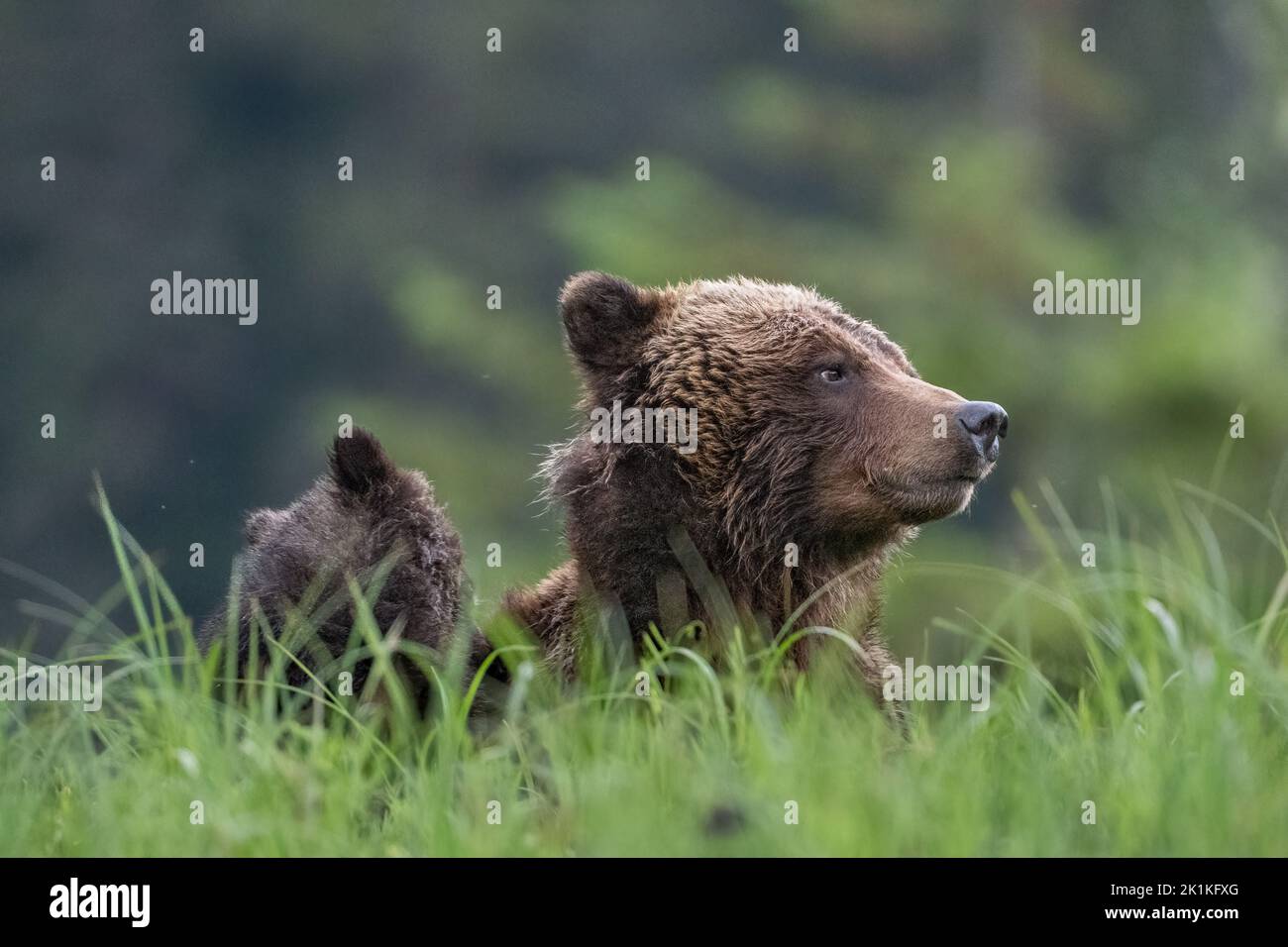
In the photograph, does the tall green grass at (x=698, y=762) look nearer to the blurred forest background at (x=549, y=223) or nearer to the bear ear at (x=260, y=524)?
the bear ear at (x=260, y=524)

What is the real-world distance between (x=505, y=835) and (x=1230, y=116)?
44.5 ft

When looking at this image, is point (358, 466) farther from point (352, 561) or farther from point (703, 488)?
point (703, 488)

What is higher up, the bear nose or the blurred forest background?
the blurred forest background

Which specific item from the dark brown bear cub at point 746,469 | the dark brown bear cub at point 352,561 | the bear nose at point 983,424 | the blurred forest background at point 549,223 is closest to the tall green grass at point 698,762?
the dark brown bear cub at point 352,561

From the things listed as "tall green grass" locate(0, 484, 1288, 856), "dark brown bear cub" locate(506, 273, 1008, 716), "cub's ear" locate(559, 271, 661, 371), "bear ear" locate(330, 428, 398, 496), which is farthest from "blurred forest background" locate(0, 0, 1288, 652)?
"bear ear" locate(330, 428, 398, 496)

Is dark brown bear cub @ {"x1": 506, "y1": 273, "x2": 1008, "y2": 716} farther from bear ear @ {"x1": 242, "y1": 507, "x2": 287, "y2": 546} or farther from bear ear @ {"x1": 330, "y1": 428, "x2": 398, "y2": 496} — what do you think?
bear ear @ {"x1": 242, "y1": 507, "x2": 287, "y2": 546}

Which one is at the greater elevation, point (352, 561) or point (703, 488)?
point (703, 488)

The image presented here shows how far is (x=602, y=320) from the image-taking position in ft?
16.1

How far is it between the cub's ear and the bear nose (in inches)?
40.2

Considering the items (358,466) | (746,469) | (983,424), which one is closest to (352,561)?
(358,466)

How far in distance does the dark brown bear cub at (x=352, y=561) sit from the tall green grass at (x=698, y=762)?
0.13 m

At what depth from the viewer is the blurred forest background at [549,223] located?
42.0 feet

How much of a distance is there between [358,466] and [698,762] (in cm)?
149

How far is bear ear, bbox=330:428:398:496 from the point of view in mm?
4363
